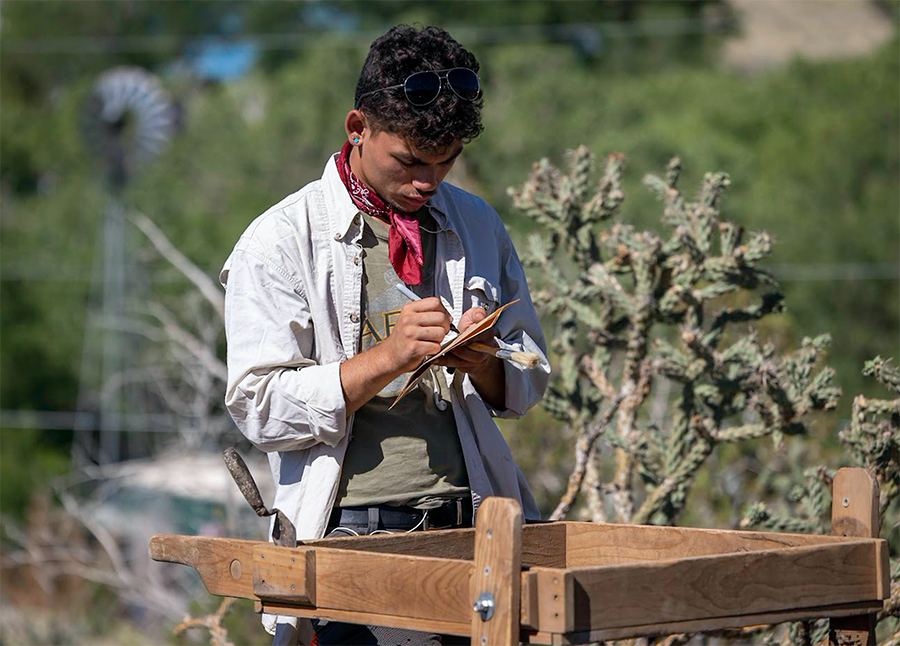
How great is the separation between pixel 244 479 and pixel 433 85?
0.88 meters

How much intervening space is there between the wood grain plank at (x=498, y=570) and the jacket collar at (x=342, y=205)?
0.81 meters

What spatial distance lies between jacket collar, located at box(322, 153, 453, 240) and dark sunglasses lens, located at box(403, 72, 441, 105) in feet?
0.90

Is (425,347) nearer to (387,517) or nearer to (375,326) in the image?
(375,326)

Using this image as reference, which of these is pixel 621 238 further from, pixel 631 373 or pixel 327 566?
pixel 327 566

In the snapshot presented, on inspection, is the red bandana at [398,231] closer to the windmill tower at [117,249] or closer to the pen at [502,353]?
the pen at [502,353]

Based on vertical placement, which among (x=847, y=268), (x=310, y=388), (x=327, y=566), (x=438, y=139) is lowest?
(x=327, y=566)

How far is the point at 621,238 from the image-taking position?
408 centimetres

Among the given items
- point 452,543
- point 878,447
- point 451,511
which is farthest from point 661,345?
point 452,543

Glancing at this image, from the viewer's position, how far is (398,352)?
2.32m

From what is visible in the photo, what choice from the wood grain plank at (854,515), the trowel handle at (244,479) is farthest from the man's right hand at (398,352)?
the wood grain plank at (854,515)

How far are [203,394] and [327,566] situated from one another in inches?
170

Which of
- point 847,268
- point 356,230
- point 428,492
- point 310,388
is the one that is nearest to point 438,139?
point 356,230

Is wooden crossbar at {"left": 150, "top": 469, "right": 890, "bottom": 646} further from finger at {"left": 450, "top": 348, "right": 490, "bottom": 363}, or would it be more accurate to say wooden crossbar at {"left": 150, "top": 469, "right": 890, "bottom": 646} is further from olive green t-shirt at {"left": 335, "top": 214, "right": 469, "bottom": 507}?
finger at {"left": 450, "top": 348, "right": 490, "bottom": 363}

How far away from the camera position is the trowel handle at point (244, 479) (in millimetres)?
2352
